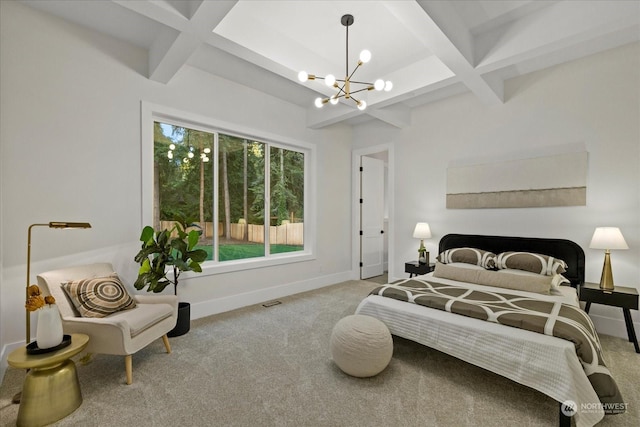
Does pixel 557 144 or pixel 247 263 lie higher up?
pixel 557 144

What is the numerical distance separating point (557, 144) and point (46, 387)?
5.15 m

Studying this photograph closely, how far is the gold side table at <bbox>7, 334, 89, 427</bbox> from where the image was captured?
5.43 feet

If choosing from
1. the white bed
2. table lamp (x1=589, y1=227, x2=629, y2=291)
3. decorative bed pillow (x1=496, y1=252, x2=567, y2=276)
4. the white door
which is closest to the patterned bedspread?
the white bed

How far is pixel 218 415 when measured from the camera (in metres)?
1.79

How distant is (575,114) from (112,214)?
518 cm

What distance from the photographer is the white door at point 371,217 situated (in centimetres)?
558

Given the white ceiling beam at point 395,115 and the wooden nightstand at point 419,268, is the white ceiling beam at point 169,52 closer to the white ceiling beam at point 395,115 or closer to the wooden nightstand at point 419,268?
the white ceiling beam at point 395,115

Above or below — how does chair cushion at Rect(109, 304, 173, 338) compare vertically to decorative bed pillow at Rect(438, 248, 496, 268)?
below

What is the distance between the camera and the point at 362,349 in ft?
6.86

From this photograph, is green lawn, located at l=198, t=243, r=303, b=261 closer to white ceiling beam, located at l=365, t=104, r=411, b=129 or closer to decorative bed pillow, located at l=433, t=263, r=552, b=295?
decorative bed pillow, located at l=433, t=263, r=552, b=295

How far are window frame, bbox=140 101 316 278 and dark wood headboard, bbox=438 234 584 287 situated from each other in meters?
2.20

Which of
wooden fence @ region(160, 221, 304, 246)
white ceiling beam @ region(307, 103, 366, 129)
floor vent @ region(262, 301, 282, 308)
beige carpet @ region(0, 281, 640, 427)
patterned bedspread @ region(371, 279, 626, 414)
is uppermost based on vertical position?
white ceiling beam @ region(307, 103, 366, 129)

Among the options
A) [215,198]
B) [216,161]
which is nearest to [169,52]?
[216,161]

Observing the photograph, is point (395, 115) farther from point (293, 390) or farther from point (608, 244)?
point (293, 390)
